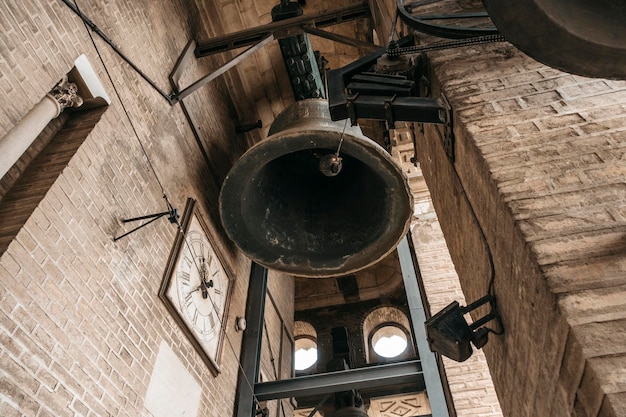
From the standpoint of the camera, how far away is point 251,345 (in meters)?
5.09

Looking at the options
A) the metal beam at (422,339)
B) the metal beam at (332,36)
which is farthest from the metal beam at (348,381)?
the metal beam at (332,36)

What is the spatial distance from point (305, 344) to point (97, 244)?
27.2 ft

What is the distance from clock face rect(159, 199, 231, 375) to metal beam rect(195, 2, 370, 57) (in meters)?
2.14

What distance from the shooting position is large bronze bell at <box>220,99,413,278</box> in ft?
9.08

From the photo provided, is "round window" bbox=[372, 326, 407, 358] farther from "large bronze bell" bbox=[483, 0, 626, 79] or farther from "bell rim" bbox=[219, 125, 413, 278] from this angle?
"large bronze bell" bbox=[483, 0, 626, 79]

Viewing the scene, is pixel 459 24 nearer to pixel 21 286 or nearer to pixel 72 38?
pixel 72 38

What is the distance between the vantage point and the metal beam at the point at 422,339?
4055 mm

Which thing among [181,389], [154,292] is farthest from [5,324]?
[181,389]

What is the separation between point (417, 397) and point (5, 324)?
26.8ft

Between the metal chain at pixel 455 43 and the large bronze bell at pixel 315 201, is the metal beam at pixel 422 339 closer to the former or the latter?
the large bronze bell at pixel 315 201

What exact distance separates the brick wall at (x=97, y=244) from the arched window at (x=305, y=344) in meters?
5.82

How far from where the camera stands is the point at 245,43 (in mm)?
5566

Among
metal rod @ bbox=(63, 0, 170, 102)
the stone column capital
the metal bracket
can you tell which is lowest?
the metal bracket

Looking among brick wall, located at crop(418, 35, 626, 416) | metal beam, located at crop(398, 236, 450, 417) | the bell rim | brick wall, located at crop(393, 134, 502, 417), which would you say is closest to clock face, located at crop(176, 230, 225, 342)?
the bell rim
